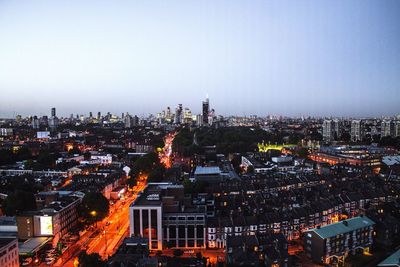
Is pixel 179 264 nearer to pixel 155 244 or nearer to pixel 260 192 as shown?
pixel 155 244

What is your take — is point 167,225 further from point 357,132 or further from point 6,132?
point 6,132

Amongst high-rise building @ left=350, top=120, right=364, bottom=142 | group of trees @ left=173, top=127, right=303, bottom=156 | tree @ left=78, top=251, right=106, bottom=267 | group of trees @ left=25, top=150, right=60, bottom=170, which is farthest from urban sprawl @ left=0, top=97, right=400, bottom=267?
high-rise building @ left=350, top=120, right=364, bottom=142

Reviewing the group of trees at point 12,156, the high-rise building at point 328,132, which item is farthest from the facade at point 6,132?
the high-rise building at point 328,132

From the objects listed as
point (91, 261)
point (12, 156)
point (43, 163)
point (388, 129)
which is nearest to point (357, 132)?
point (388, 129)

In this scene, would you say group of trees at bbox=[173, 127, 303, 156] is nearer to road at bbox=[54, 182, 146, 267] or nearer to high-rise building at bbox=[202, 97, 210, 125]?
road at bbox=[54, 182, 146, 267]

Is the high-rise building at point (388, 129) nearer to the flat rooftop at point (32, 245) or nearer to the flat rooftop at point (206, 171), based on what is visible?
the flat rooftop at point (206, 171)

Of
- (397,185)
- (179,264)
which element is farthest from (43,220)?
(397,185)
